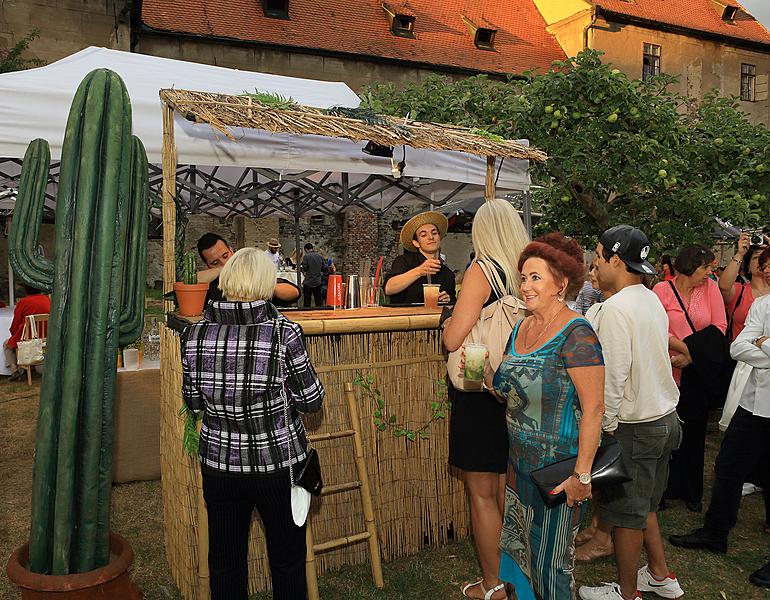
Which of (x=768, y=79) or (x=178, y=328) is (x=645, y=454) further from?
(x=768, y=79)

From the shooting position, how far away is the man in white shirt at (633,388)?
2934 millimetres

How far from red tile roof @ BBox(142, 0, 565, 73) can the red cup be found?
17.6m

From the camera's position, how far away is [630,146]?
280 inches

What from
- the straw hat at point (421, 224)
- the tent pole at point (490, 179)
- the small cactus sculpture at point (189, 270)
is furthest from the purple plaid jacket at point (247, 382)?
the tent pole at point (490, 179)

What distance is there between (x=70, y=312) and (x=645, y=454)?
2.69m

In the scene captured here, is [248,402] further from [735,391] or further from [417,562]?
[735,391]

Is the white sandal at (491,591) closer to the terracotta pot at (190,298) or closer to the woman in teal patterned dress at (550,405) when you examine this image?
the woman in teal patterned dress at (550,405)

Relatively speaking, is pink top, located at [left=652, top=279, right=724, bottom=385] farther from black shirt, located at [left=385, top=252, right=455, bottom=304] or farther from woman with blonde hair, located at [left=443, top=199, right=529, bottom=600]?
woman with blonde hair, located at [left=443, top=199, right=529, bottom=600]

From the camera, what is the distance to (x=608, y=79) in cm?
696

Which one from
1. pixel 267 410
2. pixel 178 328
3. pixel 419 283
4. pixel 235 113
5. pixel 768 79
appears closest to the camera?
pixel 267 410

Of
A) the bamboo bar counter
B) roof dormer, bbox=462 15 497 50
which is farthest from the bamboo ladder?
roof dormer, bbox=462 15 497 50

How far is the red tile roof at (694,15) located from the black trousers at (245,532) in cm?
2639

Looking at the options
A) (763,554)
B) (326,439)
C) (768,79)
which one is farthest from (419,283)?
(768,79)

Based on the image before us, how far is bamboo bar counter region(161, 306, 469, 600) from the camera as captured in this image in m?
3.38
